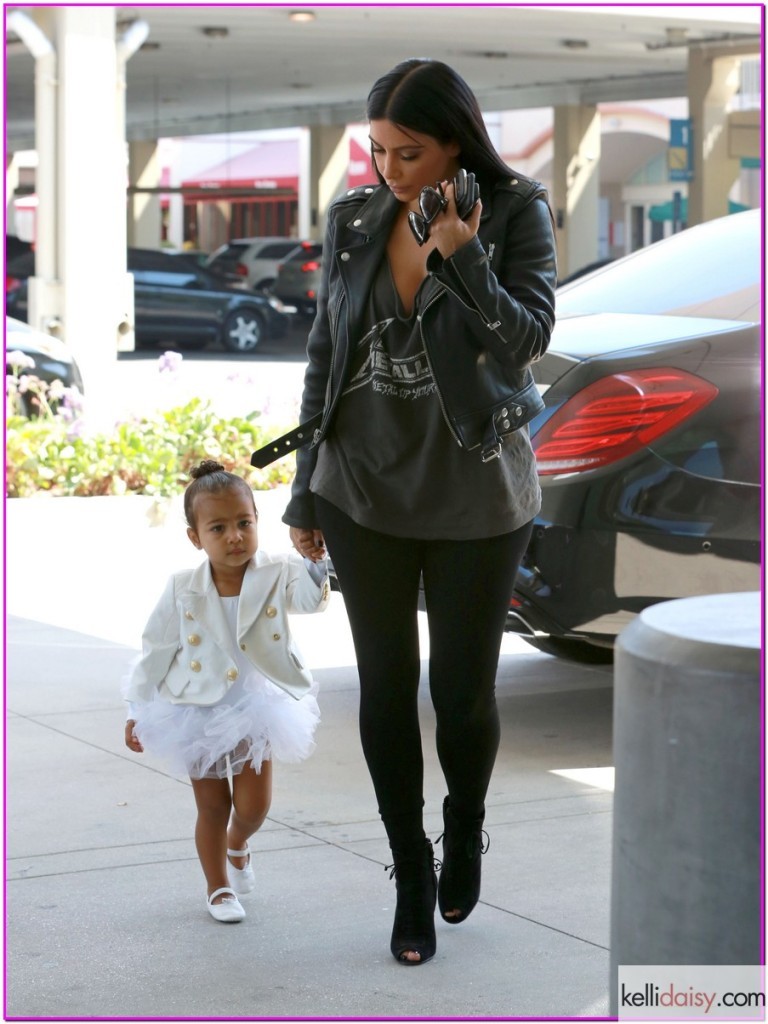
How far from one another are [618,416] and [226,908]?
1.93 m

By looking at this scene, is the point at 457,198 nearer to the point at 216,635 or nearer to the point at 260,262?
the point at 216,635

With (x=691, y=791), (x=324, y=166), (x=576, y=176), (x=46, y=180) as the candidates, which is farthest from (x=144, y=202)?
(x=691, y=791)

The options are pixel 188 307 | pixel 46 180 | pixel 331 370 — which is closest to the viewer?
pixel 331 370

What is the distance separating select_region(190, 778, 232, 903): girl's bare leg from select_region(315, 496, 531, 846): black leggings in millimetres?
403

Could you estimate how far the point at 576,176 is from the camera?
32750 mm

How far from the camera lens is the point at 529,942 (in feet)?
11.6

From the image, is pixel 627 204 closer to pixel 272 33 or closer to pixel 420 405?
pixel 272 33

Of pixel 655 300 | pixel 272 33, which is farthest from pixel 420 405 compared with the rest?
pixel 272 33

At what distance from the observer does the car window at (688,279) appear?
5184 mm

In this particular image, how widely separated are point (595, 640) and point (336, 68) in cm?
2521

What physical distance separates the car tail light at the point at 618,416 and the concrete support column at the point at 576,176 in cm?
2830

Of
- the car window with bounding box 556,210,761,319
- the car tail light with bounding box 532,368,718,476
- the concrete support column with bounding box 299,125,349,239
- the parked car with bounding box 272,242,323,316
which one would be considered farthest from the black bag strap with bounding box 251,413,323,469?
the concrete support column with bounding box 299,125,349,239

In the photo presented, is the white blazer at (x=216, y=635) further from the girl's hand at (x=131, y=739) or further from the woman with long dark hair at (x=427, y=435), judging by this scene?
the woman with long dark hair at (x=427, y=435)

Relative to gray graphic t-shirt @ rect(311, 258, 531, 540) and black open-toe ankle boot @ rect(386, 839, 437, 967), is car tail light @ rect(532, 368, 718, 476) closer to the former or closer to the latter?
gray graphic t-shirt @ rect(311, 258, 531, 540)
